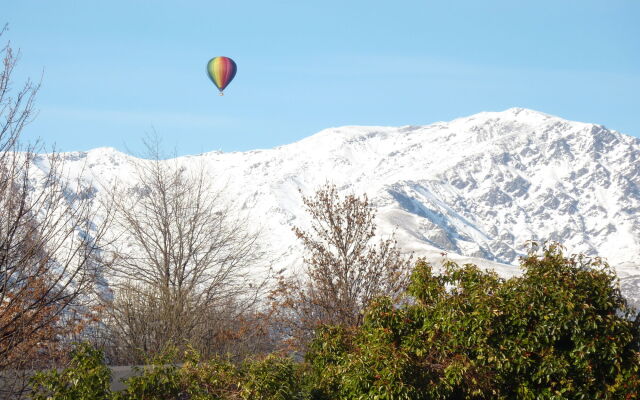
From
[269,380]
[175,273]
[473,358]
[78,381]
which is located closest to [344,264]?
[175,273]

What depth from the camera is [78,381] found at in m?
12.7

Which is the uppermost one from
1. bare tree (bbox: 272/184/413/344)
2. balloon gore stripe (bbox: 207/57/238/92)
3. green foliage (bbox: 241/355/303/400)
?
balloon gore stripe (bbox: 207/57/238/92)

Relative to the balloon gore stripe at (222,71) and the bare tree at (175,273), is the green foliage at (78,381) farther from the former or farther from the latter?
the balloon gore stripe at (222,71)

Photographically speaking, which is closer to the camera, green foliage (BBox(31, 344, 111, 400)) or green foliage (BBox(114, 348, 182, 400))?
green foliage (BBox(31, 344, 111, 400))

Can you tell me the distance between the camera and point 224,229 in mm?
32250

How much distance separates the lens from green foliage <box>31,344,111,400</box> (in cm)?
1263

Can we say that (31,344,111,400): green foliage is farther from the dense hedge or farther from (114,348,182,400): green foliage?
(114,348,182,400): green foliage

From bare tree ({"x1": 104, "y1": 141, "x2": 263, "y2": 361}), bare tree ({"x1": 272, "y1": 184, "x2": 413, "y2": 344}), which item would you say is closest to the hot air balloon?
bare tree ({"x1": 104, "y1": 141, "x2": 263, "y2": 361})

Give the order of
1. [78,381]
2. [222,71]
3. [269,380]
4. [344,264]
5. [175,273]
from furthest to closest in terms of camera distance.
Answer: [222,71] < [175,273] < [344,264] < [269,380] < [78,381]

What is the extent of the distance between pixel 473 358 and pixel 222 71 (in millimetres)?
58094

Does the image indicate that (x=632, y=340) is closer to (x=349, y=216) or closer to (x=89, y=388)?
(x=89, y=388)

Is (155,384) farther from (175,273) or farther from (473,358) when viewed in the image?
(175,273)

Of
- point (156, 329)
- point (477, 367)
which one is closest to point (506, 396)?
point (477, 367)

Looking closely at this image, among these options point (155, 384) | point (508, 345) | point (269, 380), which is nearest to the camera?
point (269, 380)
